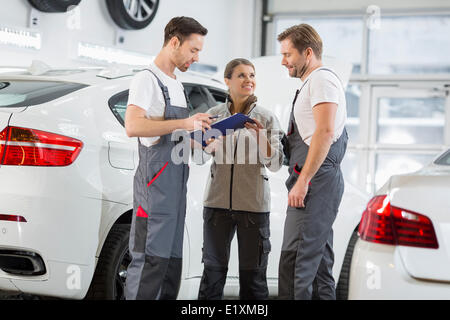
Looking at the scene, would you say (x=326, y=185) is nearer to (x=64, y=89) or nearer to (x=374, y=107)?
(x=64, y=89)

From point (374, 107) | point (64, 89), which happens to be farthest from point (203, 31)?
point (374, 107)

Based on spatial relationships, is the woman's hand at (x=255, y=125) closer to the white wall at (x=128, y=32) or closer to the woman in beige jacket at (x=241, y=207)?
the woman in beige jacket at (x=241, y=207)

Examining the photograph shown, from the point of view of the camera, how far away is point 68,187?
2873 millimetres

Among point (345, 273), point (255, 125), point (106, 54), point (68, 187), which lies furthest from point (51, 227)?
point (106, 54)

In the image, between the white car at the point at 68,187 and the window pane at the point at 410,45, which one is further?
the window pane at the point at 410,45

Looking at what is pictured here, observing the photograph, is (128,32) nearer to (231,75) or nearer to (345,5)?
(345,5)

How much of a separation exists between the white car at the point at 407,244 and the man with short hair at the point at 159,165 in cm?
84

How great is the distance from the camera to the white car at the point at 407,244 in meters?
1.99

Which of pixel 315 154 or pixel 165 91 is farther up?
pixel 165 91

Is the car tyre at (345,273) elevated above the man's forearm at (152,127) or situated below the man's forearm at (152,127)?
below

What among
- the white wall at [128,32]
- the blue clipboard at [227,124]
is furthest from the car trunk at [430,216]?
the white wall at [128,32]

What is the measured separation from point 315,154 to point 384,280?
68cm

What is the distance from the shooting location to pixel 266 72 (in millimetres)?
4363
